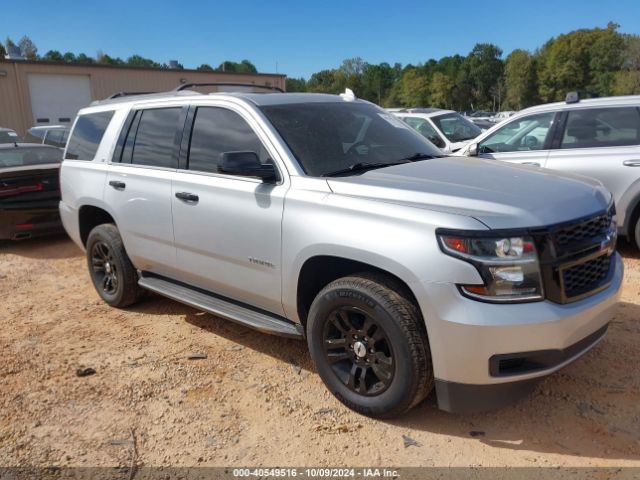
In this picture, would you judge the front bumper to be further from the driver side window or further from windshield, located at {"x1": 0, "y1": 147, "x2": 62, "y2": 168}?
windshield, located at {"x1": 0, "y1": 147, "x2": 62, "y2": 168}

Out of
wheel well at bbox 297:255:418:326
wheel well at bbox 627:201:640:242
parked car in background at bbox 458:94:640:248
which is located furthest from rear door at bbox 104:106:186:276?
wheel well at bbox 627:201:640:242

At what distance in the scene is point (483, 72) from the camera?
333 ft

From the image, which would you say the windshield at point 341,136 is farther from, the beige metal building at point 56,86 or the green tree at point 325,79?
the green tree at point 325,79

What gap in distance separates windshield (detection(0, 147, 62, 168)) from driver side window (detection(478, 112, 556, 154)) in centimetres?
646

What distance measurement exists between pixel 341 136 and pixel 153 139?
1.69 metres

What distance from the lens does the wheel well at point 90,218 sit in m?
5.43

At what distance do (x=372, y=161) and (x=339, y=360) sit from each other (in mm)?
1386

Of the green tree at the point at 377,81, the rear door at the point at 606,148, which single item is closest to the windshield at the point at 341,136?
the rear door at the point at 606,148

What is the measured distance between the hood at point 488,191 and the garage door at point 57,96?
86.8ft

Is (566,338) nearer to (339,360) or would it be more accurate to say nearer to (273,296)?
(339,360)

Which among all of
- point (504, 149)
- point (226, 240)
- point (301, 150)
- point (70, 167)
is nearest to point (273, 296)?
point (226, 240)

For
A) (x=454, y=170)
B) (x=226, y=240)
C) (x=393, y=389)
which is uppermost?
(x=454, y=170)

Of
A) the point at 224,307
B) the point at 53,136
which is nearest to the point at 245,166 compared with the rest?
the point at 224,307

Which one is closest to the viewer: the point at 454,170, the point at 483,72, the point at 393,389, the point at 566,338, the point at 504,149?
the point at 566,338
